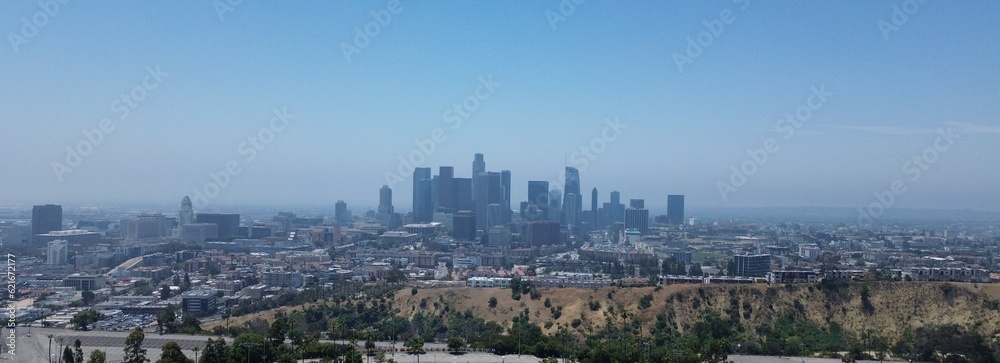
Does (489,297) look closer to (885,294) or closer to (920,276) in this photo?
(885,294)

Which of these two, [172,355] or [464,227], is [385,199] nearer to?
[464,227]

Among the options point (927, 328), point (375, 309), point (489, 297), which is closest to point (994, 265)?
point (927, 328)

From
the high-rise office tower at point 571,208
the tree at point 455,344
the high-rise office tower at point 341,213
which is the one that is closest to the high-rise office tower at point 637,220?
the high-rise office tower at point 571,208

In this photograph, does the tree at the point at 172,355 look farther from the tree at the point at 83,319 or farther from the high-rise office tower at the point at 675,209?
the high-rise office tower at the point at 675,209

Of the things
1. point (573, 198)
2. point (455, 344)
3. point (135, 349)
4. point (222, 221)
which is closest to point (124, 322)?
point (135, 349)

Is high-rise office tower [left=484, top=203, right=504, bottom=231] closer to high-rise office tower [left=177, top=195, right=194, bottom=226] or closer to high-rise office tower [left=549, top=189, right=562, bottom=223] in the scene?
high-rise office tower [left=549, top=189, right=562, bottom=223]
